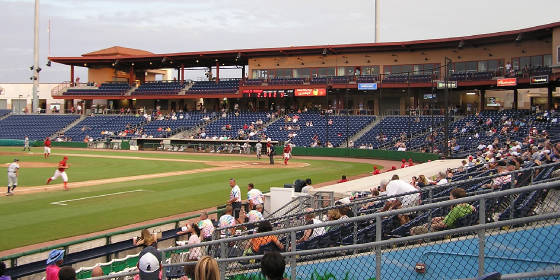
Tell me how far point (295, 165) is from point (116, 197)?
17391 millimetres

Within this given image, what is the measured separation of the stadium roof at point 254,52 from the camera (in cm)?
4744

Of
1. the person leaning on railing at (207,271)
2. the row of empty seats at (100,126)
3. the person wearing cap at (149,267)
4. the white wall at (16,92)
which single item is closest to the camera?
the person leaning on railing at (207,271)

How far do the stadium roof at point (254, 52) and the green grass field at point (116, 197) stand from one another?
2172 centimetres

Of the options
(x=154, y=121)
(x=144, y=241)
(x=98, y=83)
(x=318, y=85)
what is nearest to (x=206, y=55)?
(x=154, y=121)

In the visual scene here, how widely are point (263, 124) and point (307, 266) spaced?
49.9 meters

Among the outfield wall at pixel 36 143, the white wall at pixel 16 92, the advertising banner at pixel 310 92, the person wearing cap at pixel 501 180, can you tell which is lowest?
the person wearing cap at pixel 501 180

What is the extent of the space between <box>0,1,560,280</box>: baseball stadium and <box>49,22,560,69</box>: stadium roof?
257 millimetres

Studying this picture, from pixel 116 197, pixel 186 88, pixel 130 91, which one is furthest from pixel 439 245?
pixel 130 91

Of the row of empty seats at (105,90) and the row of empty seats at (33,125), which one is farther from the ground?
the row of empty seats at (105,90)

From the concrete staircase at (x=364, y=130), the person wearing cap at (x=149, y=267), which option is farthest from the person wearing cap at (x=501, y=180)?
the concrete staircase at (x=364, y=130)

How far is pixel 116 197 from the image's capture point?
2205 cm

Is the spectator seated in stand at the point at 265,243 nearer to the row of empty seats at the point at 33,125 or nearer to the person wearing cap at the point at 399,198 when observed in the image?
the person wearing cap at the point at 399,198

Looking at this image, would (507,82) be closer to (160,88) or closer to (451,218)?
(451,218)

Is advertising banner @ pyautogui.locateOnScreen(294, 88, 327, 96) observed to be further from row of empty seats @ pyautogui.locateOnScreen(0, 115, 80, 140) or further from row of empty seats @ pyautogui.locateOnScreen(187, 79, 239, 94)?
row of empty seats @ pyautogui.locateOnScreen(0, 115, 80, 140)
